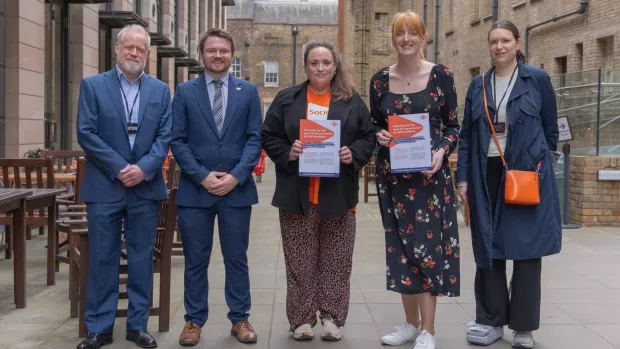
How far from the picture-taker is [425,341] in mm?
5109

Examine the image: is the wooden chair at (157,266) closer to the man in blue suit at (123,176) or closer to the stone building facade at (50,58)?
the man in blue suit at (123,176)

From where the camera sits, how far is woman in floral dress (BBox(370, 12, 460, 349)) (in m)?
5.08

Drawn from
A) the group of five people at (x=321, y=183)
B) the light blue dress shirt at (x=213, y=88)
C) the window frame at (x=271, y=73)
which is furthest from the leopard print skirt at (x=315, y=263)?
the window frame at (x=271, y=73)

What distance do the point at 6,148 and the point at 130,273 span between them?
8.18 metres

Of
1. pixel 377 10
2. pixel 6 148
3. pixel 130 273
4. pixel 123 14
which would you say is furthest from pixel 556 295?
pixel 377 10

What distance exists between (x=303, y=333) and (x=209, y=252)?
0.84 metres

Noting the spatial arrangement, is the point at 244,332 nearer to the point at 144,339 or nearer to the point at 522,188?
the point at 144,339

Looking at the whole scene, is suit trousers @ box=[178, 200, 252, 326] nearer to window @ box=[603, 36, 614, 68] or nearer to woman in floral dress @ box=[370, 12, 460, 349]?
woman in floral dress @ box=[370, 12, 460, 349]

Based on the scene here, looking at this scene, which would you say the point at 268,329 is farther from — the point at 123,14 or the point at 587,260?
the point at 123,14

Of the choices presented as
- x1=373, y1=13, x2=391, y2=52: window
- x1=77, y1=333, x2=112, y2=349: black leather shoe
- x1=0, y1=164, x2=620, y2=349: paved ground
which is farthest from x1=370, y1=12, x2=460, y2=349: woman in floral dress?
x1=373, y1=13, x2=391, y2=52: window

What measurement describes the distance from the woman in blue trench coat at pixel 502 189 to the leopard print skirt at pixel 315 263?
0.90 m

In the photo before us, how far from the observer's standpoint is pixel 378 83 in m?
5.25

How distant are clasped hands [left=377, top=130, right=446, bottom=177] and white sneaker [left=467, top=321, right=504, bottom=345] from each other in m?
1.20

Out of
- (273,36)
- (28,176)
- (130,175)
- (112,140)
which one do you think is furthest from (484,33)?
(273,36)
